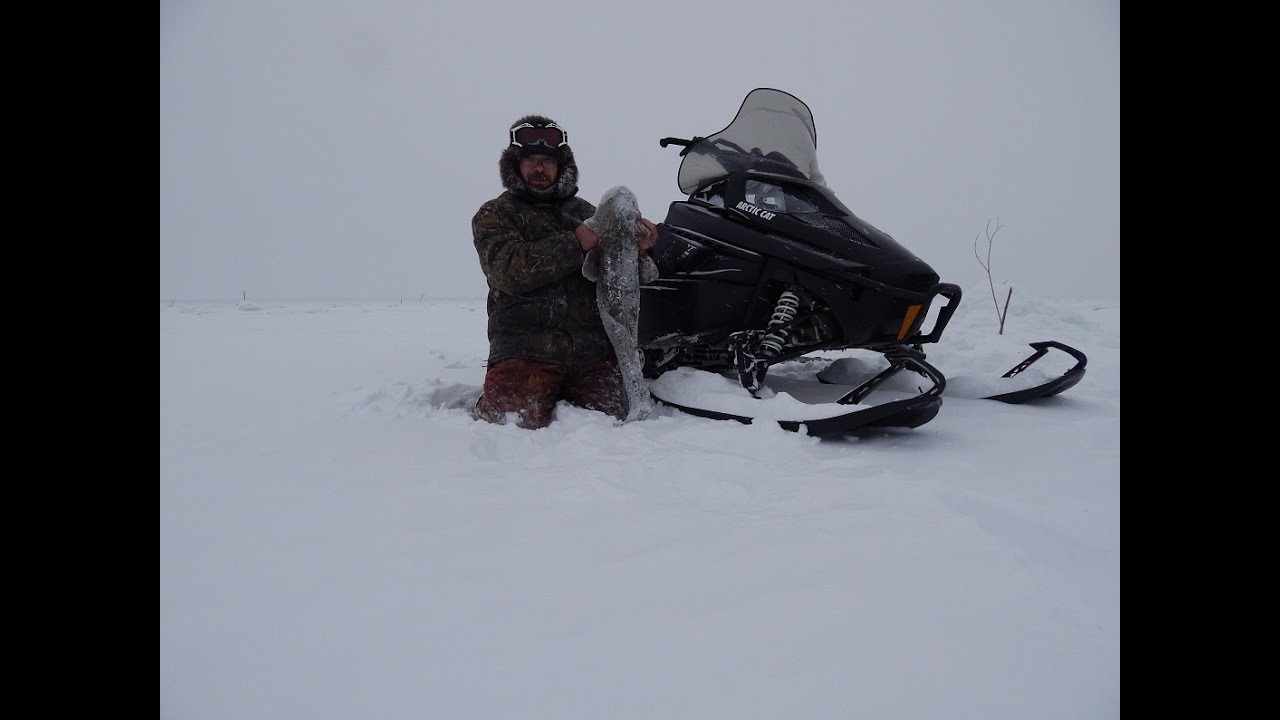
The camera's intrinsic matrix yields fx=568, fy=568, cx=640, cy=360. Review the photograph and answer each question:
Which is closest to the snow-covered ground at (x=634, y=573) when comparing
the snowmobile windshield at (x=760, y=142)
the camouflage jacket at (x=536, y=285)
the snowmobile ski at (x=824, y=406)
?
the snowmobile ski at (x=824, y=406)

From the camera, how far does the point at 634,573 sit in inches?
48.5

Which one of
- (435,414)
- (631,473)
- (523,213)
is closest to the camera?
(631,473)

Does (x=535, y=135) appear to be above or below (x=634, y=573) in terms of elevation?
above

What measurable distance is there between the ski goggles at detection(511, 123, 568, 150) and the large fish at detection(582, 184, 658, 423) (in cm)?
44

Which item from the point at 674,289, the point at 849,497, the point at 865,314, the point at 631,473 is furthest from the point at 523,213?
the point at 849,497

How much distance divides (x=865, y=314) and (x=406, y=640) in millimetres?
2406

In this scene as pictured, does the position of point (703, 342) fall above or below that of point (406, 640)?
above

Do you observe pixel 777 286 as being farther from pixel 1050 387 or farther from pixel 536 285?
pixel 1050 387

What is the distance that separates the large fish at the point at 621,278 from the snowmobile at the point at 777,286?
20 cm

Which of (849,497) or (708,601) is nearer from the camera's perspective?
(708,601)

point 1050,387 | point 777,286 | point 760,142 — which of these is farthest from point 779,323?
point 1050,387

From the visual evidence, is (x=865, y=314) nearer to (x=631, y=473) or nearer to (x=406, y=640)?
(x=631, y=473)

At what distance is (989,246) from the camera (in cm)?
779

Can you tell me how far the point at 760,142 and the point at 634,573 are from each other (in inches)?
109
